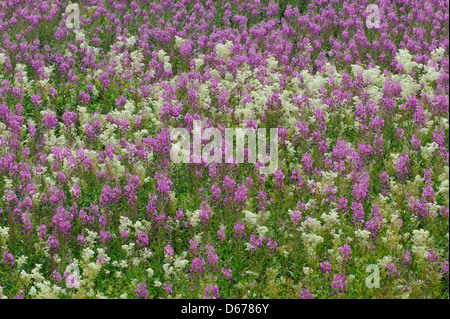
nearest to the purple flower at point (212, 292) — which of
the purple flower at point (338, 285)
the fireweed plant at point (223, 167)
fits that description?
the fireweed plant at point (223, 167)

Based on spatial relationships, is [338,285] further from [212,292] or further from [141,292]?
[141,292]

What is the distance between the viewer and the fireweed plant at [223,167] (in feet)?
21.0

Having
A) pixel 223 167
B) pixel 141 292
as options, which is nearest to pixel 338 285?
pixel 141 292

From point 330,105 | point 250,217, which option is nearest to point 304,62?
point 330,105

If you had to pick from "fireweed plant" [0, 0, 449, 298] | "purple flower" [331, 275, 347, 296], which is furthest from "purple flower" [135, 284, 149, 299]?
"purple flower" [331, 275, 347, 296]

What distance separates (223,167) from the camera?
7879 mm

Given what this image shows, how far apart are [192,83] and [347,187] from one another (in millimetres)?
3442

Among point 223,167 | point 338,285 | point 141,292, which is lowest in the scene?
point 141,292

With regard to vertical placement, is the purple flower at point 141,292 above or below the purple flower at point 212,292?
below

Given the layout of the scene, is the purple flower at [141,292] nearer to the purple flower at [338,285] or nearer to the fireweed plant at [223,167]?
the fireweed plant at [223,167]

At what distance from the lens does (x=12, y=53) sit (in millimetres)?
11086

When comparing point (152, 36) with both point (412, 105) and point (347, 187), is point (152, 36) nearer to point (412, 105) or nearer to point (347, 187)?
point (412, 105)

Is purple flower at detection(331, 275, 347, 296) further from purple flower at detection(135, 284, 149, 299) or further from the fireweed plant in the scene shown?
purple flower at detection(135, 284, 149, 299)

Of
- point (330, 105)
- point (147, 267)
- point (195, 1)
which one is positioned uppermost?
point (195, 1)
